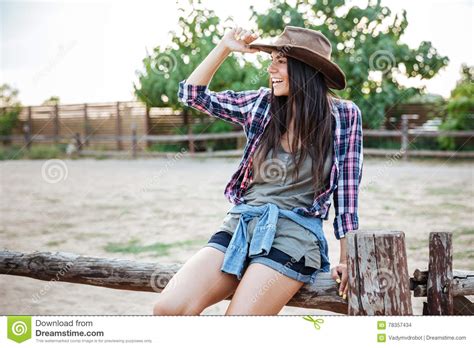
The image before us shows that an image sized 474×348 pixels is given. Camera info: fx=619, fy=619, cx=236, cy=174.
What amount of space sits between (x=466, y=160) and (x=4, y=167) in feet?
23.9

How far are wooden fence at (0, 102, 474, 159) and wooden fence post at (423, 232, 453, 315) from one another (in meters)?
8.32

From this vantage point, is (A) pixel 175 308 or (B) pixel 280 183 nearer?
(A) pixel 175 308

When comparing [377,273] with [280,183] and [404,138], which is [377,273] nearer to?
[280,183]

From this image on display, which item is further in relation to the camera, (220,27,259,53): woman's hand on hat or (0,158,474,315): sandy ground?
(0,158,474,315): sandy ground

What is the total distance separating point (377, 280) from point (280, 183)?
1.18 feet


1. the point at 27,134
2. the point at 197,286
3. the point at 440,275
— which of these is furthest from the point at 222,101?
the point at 27,134

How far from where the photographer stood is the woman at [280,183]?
1.58 m

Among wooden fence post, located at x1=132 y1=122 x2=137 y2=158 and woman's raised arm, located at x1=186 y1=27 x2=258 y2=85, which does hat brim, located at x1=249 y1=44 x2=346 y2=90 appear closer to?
woman's raised arm, located at x1=186 y1=27 x2=258 y2=85

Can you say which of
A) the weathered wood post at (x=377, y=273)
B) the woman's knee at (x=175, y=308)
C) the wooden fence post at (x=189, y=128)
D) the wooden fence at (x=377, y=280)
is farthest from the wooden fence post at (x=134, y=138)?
the weathered wood post at (x=377, y=273)

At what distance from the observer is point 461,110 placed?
10.2m

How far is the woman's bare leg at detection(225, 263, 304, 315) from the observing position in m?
1.55

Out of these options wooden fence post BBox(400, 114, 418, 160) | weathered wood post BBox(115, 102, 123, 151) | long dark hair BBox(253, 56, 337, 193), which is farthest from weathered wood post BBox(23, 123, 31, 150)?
long dark hair BBox(253, 56, 337, 193)

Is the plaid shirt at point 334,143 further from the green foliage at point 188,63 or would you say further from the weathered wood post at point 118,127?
the weathered wood post at point 118,127
